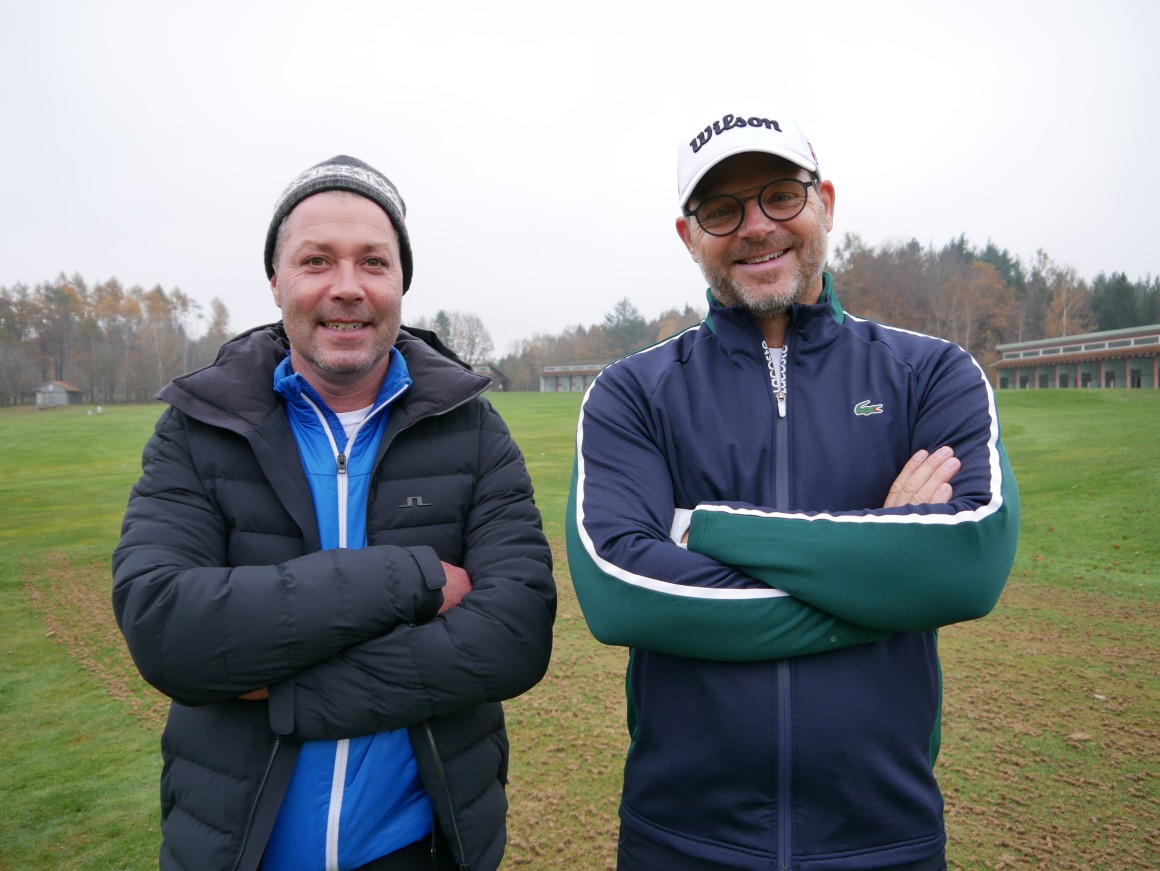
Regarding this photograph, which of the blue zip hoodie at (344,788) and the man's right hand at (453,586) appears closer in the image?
the blue zip hoodie at (344,788)

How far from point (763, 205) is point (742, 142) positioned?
0.72 feet

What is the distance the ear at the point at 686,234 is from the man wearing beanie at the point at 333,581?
92 centimetres

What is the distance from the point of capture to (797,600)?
2133mm

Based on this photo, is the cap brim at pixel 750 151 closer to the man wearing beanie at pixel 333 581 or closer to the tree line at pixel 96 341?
the man wearing beanie at pixel 333 581

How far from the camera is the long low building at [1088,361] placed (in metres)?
46.3

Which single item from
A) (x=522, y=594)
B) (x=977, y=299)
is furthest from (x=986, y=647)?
(x=977, y=299)

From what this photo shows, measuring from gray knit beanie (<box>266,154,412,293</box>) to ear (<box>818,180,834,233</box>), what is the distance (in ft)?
5.13

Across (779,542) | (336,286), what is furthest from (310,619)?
(779,542)

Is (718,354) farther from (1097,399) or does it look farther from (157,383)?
(157,383)

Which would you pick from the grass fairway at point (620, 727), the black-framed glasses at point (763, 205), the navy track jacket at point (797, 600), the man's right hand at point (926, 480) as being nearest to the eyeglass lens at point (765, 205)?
the black-framed glasses at point (763, 205)

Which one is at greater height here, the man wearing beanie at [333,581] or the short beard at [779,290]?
the short beard at [779,290]

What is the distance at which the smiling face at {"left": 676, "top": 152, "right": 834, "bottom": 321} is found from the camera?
256 centimetres

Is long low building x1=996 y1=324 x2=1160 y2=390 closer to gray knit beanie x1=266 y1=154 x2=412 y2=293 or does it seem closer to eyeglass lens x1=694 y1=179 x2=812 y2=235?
eyeglass lens x1=694 y1=179 x2=812 y2=235

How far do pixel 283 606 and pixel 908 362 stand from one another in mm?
2139
